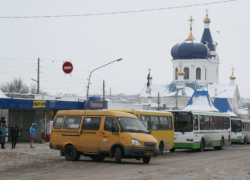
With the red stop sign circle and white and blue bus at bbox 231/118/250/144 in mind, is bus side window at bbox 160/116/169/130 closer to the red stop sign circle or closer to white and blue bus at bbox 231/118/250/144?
the red stop sign circle

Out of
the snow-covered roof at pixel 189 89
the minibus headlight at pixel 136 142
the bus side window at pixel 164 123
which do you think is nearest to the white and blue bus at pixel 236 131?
the bus side window at pixel 164 123

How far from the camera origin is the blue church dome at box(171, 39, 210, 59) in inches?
4313

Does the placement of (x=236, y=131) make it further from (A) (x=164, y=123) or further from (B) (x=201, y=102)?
(B) (x=201, y=102)

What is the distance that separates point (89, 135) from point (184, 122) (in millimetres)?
10821

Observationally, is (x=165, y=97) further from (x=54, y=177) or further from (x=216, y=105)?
(x=54, y=177)

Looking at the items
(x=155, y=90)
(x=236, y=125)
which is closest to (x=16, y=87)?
(x=155, y=90)

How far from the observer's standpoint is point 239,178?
13.5 m

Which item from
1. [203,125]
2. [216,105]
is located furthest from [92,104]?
[216,105]

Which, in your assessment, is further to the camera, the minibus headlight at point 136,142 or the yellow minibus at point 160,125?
the yellow minibus at point 160,125

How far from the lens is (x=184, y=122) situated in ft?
93.5

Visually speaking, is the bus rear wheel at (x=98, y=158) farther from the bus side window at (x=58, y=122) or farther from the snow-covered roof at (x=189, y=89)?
the snow-covered roof at (x=189, y=89)

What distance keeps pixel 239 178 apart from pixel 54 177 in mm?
5015

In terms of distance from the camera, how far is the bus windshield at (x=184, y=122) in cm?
2839

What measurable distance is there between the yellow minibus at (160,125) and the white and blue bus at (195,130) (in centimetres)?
248
